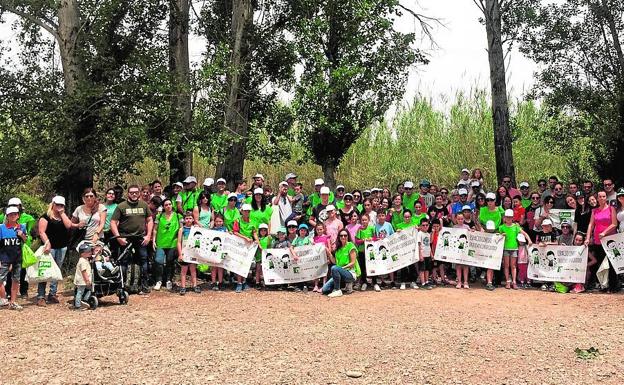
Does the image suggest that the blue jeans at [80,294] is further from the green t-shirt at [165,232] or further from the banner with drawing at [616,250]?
the banner with drawing at [616,250]

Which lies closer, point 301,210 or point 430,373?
point 430,373

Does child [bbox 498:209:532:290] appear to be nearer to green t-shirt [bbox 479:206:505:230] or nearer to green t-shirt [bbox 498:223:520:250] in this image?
green t-shirt [bbox 498:223:520:250]

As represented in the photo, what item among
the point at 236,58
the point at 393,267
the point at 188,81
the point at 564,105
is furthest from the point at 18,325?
the point at 564,105

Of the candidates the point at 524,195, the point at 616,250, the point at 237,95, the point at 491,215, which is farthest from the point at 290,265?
the point at 237,95

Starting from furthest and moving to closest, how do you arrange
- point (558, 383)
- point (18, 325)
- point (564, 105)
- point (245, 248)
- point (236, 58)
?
point (564, 105) → point (236, 58) → point (245, 248) → point (18, 325) → point (558, 383)

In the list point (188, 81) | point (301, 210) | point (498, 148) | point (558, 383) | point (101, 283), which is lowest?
point (558, 383)

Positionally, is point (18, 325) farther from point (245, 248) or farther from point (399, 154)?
point (399, 154)

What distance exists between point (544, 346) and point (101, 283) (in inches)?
243

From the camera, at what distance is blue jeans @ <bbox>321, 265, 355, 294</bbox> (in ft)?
33.3

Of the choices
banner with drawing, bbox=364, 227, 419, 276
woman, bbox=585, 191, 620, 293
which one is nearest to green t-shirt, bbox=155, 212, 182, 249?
banner with drawing, bbox=364, 227, 419, 276

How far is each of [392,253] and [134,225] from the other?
450 cm

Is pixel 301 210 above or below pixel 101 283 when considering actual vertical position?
above

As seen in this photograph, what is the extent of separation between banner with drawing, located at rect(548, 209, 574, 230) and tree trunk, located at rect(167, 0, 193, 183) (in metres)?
7.51

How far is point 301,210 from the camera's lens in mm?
11430
